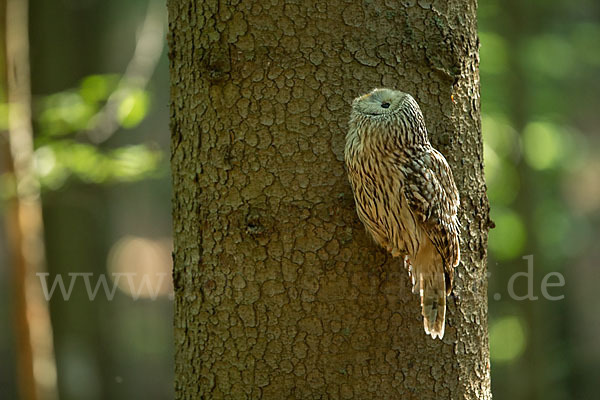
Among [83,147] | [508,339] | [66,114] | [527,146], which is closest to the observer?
[66,114]

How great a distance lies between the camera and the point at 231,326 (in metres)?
2.74

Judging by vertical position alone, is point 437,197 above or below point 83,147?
below

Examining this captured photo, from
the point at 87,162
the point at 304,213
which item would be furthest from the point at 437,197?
Result: the point at 87,162

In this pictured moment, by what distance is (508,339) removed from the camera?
9.55m

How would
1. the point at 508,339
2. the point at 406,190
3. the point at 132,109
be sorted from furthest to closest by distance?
the point at 508,339
the point at 132,109
the point at 406,190

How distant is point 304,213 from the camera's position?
268 centimetres

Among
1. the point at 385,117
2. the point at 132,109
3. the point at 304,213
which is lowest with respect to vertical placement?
the point at 304,213

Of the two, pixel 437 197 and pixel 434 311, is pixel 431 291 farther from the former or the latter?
pixel 437 197

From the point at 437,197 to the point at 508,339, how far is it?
294 inches

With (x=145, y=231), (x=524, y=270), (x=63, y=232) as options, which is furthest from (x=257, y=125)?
(x=145, y=231)

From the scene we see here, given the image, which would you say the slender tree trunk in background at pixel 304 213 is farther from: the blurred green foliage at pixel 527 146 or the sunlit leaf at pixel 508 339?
the sunlit leaf at pixel 508 339

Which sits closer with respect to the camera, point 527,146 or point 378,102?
point 378,102

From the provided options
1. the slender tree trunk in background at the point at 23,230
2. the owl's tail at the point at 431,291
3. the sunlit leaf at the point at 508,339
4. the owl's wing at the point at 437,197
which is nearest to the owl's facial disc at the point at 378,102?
the owl's wing at the point at 437,197

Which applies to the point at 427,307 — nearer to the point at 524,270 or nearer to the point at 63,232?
the point at 524,270
